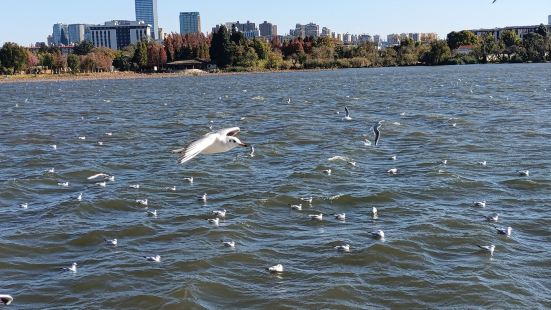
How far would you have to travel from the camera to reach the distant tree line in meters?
119

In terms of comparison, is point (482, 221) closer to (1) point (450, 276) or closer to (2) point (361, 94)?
(1) point (450, 276)

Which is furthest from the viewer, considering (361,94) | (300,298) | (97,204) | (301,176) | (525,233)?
(361,94)

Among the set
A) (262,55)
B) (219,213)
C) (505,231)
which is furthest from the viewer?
(262,55)

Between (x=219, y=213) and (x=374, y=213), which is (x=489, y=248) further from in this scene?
(x=219, y=213)

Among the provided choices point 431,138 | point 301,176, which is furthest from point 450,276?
point 431,138

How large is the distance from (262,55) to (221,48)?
353 inches

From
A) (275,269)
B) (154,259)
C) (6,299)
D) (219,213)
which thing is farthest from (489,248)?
(6,299)

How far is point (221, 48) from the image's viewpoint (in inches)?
4766

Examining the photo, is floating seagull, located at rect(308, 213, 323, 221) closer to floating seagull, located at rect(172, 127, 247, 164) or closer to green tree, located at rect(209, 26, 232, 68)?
floating seagull, located at rect(172, 127, 247, 164)

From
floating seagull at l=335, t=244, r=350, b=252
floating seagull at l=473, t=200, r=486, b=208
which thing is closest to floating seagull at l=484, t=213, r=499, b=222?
floating seagull at l=473, t=200, r=486, b=208

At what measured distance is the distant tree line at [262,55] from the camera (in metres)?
119

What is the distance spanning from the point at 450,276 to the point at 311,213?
A: 4.19 meters

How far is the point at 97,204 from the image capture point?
15.2 meters

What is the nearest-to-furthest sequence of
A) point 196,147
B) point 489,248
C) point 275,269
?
point 196,147 → point 275,269 → point 489,248
